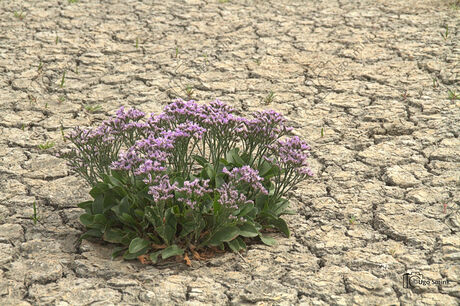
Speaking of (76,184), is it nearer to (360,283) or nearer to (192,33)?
(360,283)

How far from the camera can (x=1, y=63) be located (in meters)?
6.28

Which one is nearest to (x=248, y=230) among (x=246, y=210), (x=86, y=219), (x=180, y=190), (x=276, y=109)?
(x=246, y=210)

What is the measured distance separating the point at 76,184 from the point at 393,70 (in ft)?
11.0

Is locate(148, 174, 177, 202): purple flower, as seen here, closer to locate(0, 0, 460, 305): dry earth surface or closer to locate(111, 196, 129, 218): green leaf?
locate(111, 196, 129, 218): green leaf

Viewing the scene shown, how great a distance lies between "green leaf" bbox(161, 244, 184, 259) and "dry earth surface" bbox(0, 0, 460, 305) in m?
0.10

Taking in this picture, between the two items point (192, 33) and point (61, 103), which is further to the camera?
point (192, 33)

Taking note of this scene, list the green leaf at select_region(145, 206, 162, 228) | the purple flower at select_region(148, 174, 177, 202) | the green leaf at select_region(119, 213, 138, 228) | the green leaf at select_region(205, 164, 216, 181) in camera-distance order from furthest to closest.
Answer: the green leaf at select_region(205, 164, 216, 181), the green leaf at select_region(119, 213, 138, 228), the green leaf at select_region(145, 206, 162, 228), the purple flower at select_region(148, 174, 177, 202)

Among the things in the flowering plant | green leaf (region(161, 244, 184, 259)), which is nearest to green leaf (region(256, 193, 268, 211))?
the flowering plant

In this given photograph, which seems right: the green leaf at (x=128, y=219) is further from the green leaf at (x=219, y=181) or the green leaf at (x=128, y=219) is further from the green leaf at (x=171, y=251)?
the green leaf at (x=219, y=181)

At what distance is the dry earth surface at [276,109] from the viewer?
345 centimetres

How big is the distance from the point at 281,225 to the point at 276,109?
1882mm

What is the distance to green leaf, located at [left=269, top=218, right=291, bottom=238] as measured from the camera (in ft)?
12.8

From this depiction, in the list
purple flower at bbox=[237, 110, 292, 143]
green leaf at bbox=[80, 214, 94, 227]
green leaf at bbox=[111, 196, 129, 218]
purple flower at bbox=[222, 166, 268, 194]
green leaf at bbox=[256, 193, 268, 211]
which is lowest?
green leaf at bbox=[80, 214, 94, 227]

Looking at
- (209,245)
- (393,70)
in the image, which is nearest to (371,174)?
(209,245)
